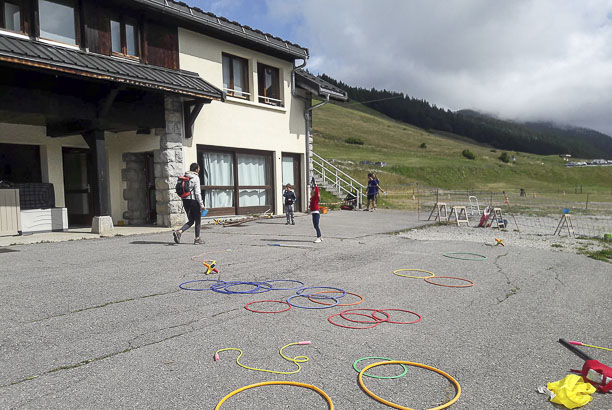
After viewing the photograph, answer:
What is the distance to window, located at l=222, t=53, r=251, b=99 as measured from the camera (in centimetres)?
1579

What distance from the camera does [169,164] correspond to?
13305 mm

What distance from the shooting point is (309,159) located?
1905 centimetres

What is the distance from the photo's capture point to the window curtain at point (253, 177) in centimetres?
1634

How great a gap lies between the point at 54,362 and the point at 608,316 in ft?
19.2

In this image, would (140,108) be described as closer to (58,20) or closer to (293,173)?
(58,20)

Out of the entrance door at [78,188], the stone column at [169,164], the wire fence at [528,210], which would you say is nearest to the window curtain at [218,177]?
the stone column at [169,164]

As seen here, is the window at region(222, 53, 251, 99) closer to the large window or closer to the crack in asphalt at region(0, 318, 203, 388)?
the large window

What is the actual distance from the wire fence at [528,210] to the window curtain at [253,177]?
6.45 metres

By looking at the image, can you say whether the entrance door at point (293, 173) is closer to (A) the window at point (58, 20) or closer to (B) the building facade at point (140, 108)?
(B) the building facade at point (140, 108)

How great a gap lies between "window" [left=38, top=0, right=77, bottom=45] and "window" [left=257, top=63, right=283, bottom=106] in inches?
272

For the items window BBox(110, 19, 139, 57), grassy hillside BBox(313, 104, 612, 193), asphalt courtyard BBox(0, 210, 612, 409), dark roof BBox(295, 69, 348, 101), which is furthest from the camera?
grassy hillside BBox(313, 104, 612, 193)

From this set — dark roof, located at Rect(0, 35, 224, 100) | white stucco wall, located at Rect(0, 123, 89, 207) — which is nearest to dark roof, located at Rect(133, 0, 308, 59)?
dark roof, located at Rect(0, 35, 224, 100)

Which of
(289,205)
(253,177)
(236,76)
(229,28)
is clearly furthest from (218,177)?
(229,28)

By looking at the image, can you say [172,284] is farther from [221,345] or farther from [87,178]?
[87,178]
